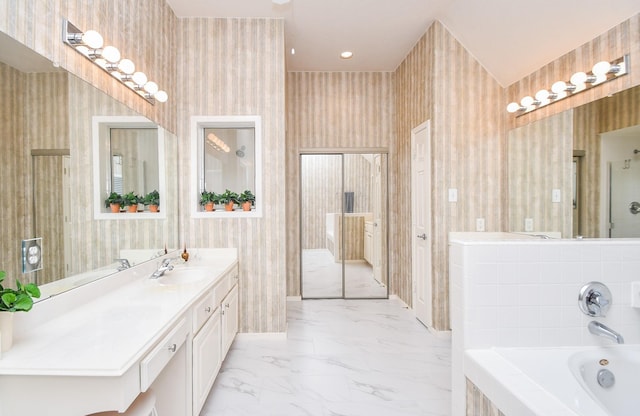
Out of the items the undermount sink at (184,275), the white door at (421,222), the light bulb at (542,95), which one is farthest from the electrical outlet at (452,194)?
the undermount sink at (184,275)

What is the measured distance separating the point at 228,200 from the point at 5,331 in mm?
2082

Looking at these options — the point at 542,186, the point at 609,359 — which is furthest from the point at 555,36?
the point at 609,359

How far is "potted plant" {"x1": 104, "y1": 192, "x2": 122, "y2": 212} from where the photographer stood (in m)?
1.98

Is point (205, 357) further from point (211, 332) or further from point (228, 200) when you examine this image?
point (228, 200)

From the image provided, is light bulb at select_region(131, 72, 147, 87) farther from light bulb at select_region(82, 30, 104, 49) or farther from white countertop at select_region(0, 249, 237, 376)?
white countertop at select_region(0, 249, 237, 376)

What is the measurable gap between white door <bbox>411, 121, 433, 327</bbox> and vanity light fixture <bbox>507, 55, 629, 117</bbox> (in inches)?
33.1

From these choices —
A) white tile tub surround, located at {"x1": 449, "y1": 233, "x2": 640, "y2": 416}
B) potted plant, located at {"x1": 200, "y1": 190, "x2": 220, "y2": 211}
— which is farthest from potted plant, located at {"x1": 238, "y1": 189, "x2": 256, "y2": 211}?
white tile tub surround, located at {"x1": 449, "y1": 233, "x2": 640, "y2": 416}

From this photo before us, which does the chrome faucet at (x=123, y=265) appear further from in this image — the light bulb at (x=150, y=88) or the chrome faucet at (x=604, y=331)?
the chrome faucet at (x=604, y=331)

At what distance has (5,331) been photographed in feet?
3.82

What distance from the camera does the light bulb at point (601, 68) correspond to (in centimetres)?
221

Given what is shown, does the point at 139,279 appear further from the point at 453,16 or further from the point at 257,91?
the point at 453,16

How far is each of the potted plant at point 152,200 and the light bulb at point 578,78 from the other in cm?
325

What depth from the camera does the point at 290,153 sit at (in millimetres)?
4531

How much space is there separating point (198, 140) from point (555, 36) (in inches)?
121
